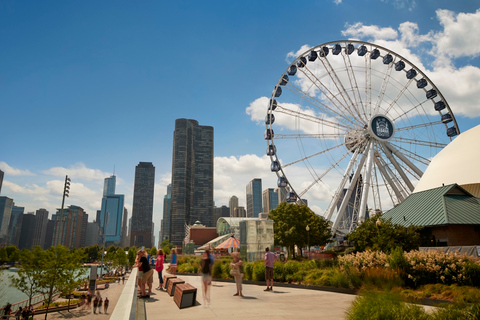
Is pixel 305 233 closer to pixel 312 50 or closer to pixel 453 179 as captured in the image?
pixel 453 179

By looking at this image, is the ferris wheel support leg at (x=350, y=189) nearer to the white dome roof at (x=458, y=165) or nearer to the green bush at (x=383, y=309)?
the white dome roof at (x=458, y=165)

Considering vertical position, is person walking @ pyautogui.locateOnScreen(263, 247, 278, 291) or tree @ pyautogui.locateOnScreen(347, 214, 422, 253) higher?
tree @ pyautogui.locateOnScreen(347, 214, 422, 253)

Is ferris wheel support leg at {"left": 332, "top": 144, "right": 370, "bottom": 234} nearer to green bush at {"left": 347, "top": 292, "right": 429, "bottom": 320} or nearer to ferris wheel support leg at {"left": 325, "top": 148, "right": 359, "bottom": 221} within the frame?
ferris wheel support leg at {"left": 325, "top": 148, "right": 359, "bottom": 221}

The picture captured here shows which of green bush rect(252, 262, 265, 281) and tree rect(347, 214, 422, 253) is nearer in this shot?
green bush rect(252, 262, 265, 281)

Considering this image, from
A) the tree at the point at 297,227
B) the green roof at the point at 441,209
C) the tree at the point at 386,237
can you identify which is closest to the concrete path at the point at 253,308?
the tree at the point at 386,237

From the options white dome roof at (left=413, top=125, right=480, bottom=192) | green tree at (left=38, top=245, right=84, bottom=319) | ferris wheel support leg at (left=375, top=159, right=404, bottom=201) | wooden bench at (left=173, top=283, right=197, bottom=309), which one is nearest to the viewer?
wooden bench at (left=173, top=283, right=197, bottom=309)

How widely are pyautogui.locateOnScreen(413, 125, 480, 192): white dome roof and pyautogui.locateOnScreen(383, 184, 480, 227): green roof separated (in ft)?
11.0

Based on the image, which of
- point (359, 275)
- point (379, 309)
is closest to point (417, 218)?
point (359, 275)

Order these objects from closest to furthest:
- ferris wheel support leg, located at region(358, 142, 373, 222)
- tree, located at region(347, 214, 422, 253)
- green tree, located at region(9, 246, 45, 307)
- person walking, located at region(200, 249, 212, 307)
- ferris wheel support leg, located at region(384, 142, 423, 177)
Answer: person walking, located at region(200, 249, 212, 307) < tree, located at region(347, 214, 422, 253) < ferris wheel support leg, located at region(358, 142, 373, 222) < green tree, located at region(9, 246, 45, 307) < ferris wheel support leg, located at region(384, 142, 423, 177)

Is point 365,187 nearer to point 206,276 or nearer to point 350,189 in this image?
point 350,189

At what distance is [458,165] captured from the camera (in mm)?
31141

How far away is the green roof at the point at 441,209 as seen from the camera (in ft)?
79.2

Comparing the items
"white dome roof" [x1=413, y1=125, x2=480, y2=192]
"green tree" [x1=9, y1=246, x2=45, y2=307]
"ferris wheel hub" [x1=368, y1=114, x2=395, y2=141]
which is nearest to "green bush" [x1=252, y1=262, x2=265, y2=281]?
"white dome roof" [x1=413, y1=125, x2=480, y2=192]

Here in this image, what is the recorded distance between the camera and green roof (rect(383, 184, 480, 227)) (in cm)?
2412
